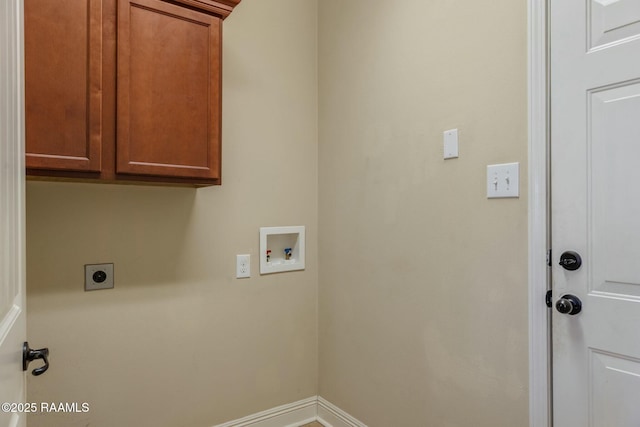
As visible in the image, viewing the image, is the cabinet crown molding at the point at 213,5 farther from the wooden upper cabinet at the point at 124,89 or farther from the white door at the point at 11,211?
the white door at the point at 11,211

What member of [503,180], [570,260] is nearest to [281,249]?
[503,180]

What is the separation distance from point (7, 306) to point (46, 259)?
90 centimetres

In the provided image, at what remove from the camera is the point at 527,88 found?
1.31m

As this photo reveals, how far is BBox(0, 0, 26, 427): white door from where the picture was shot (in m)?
0.75

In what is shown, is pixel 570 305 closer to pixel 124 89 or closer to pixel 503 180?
pixel 503 180

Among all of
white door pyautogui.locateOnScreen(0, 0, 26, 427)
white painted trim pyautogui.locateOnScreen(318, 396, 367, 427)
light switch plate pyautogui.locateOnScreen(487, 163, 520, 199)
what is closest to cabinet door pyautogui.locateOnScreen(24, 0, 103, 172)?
white door pyautogui.locateOnScreen(0, 0, 26, 427)

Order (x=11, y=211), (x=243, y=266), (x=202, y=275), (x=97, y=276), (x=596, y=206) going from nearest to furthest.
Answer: (x=11, y=211), (x=596, y=206), (x=97, y=276), (x=202, y=275), (x=243, y=266)

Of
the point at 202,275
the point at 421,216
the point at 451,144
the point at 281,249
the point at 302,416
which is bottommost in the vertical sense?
the point at 302,416

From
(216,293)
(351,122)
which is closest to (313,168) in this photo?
(351,122)

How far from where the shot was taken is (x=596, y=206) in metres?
1.17

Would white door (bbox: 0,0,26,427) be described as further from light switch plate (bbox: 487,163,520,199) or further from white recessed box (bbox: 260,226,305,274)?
light switch plate (bbox: 487,163,520,199)

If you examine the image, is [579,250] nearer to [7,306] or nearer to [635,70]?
[635,70]

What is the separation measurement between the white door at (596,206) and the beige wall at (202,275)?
4.53 ft

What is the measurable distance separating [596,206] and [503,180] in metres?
0.30
